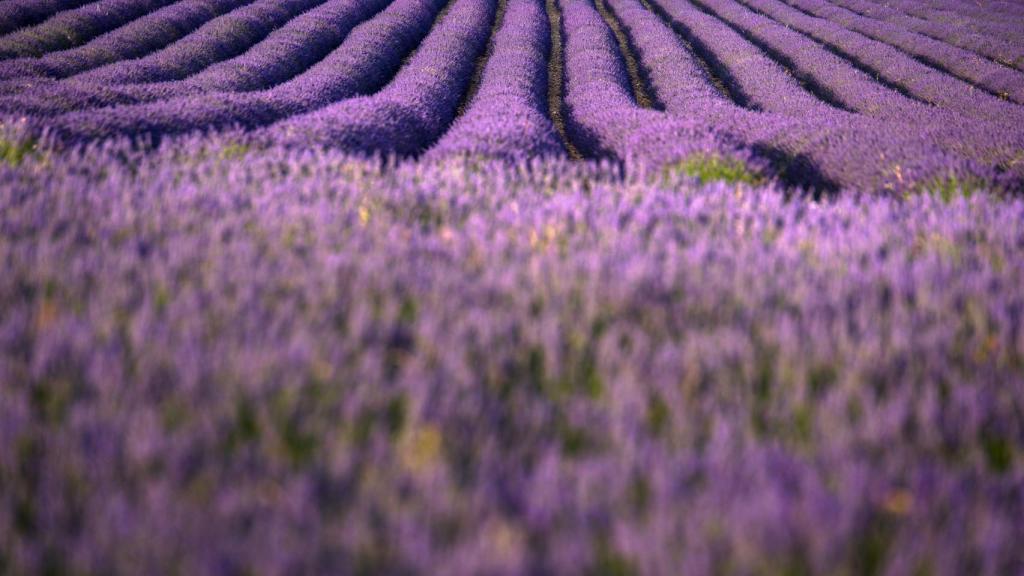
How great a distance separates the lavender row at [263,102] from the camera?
6.00 m

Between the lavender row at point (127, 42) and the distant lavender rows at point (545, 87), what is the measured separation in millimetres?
59

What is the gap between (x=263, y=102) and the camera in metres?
8.21

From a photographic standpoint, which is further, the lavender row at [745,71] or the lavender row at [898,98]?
the lavender row at [745,71]

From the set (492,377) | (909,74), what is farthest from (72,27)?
(909,74)

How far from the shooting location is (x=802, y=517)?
3.60 ft

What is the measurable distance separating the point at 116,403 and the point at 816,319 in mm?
1693

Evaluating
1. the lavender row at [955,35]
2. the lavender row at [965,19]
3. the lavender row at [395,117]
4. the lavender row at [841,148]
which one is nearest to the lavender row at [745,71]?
the lavender row at [841,148]

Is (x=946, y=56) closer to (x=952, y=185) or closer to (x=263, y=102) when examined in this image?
(x=952, y=185)

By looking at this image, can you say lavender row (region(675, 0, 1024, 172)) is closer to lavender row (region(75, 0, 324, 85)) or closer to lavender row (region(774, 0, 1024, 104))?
lavender row (region(774, 0, 1024, 104))

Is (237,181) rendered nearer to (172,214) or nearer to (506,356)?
(172,214)

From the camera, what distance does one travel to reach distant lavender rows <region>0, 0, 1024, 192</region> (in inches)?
258

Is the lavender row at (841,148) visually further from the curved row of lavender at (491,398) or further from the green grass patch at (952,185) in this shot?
the curved row of lavender at (491,398)

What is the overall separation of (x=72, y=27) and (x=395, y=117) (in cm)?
1188

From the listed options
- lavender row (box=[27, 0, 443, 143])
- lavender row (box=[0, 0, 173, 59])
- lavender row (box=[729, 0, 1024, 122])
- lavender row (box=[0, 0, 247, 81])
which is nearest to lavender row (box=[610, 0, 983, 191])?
lavender row (box=[729, 0, 1024, 122])
